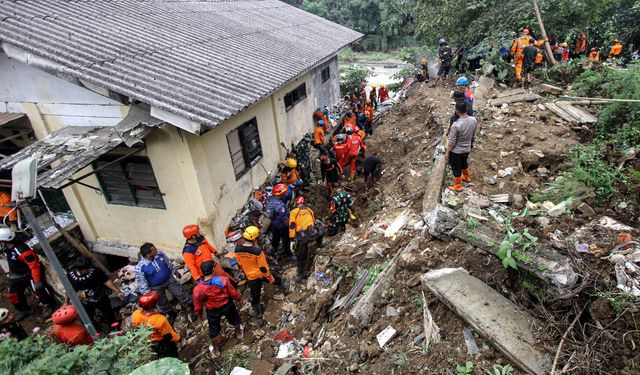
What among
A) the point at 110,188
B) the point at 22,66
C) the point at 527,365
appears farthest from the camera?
the point at 110,188

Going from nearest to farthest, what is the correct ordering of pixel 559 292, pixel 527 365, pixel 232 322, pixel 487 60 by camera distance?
pixel 527 365, pixel 559 292, pixel 232 322, pixel 487 60

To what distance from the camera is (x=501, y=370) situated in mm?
3273

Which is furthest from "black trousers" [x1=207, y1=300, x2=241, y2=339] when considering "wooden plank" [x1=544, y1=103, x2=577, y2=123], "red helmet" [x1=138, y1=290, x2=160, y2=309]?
"wooden plank" [x1=544, y1=103, x2=577, y2=123]

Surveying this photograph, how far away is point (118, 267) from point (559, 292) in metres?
8.36

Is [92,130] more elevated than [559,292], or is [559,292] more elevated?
[92,130]

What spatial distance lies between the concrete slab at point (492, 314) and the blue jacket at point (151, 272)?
13.2 feet

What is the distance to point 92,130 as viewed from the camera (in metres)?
5.99

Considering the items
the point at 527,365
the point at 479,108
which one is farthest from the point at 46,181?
the point at 479,108

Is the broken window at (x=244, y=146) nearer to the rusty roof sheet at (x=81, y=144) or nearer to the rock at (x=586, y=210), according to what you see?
the rusty roof sheet at (x=81, y=144)

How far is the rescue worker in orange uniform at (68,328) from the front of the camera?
4.45m

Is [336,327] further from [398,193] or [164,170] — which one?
[164,170]

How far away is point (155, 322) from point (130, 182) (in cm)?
315

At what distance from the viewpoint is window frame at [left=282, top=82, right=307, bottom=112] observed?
10.4 meters

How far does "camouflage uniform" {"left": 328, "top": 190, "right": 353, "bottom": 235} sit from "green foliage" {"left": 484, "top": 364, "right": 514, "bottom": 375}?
4500mm
